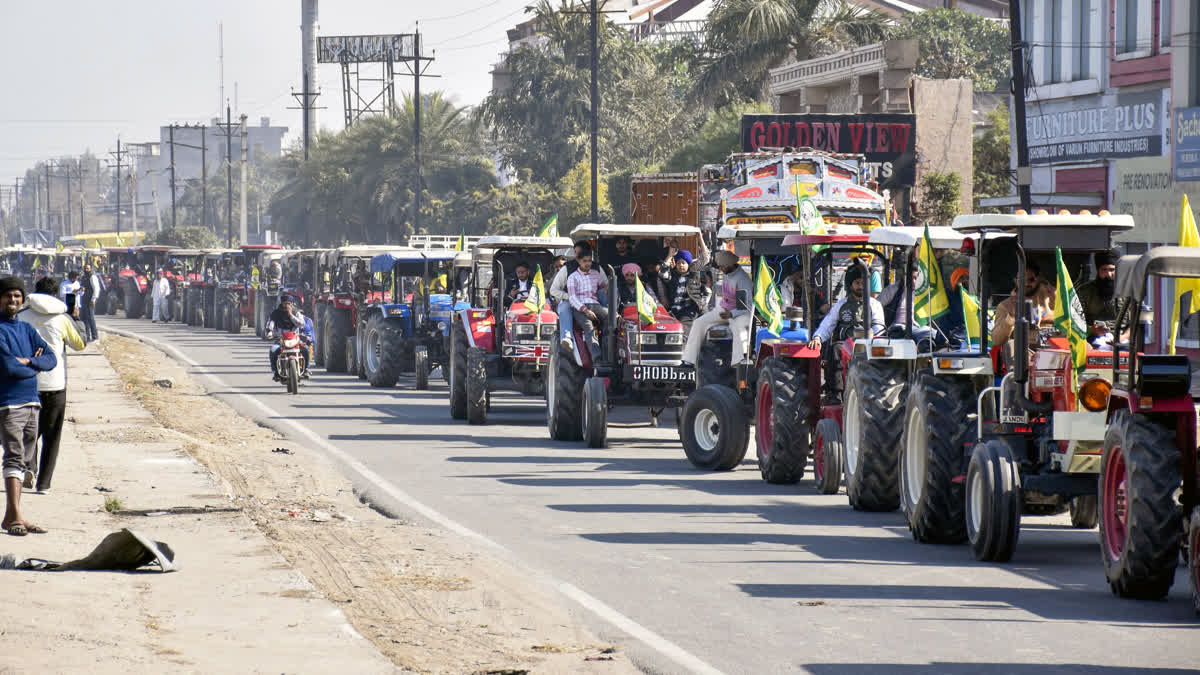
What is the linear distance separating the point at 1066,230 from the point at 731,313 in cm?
666

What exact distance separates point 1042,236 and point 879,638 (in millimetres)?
4048

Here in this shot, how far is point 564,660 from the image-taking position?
358 inches

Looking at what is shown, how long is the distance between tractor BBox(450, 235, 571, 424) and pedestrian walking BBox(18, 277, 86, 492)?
→ 8440mm

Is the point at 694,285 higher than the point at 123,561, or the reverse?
the point at 694,285

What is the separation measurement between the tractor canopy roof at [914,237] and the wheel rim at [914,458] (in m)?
1.41

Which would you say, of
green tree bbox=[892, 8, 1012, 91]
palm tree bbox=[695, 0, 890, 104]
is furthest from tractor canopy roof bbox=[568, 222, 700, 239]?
green tree bbox=[892, 8, 1012, 91]

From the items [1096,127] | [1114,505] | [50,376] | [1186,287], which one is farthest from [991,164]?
[1114,505]

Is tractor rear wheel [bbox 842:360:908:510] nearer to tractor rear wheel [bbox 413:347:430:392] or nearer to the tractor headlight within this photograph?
the tractor headlight

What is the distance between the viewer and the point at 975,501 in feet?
40.4

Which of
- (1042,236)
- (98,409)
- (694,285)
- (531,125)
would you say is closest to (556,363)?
(694,285)

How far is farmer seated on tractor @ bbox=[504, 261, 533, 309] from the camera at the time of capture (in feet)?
84.0

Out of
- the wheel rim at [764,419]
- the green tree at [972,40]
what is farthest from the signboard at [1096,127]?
the green tree at [972,40]

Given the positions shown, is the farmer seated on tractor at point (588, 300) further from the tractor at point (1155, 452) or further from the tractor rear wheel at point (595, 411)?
the tractor at point (1155, 452)

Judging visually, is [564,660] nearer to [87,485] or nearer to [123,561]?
[123,561]
